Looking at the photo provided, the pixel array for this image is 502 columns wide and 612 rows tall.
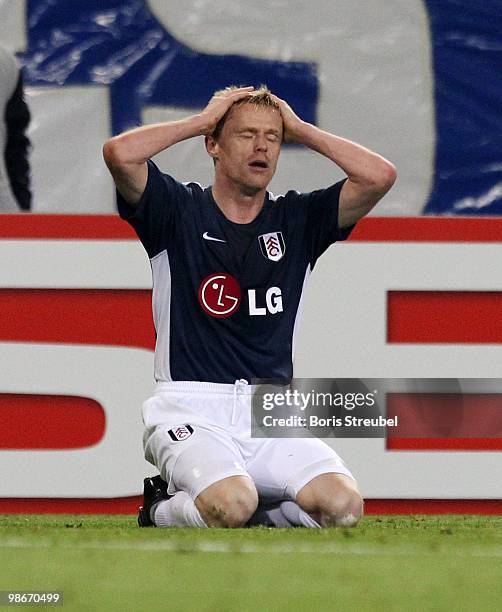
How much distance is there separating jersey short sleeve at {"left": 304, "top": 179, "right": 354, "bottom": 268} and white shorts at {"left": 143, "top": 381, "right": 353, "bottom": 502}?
53cm

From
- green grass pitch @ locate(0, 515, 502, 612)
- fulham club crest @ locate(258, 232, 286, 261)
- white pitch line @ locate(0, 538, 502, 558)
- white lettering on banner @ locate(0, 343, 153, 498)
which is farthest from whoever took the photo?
white lettering on banner @ locate(0, 343, 153, 498)

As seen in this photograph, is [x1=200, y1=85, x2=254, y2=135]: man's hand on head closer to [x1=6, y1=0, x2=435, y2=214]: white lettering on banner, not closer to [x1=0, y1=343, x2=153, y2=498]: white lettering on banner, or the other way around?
[x1=0, y1=343, x2=153, y2=498]: white lettering on banner

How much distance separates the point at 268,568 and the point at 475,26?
4.26 meters

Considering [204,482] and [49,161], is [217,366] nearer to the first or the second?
[204,482]

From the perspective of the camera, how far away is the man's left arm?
4.09m

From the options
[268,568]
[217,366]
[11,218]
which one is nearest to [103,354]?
[11,218]

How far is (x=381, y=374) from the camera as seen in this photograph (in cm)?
545

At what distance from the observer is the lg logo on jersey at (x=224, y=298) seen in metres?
4.04

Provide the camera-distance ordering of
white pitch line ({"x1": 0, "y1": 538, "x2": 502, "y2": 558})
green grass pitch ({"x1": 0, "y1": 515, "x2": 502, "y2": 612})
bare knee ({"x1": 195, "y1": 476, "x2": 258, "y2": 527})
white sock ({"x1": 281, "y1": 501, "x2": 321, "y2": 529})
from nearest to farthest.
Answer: green grass pitch ({"x1": 0, "y1": 515, "x2": 502, "y2": 612}) < white pitch line ({"x1": 0, "y1": 538, "x2": 502, "y2": 558}) < bare knee ({"x1": 195, "y1": 476, "x2": 258, "y2": 527}) < white sock ({"x1": 281, "y1": 501, "x2": 321, "y2": 529})

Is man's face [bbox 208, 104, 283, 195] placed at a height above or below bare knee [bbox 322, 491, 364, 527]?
above

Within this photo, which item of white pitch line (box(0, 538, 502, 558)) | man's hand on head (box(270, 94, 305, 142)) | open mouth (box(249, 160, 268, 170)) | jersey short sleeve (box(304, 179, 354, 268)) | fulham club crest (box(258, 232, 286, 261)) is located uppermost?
man's hand on head (box(270, 94, 305, 142))

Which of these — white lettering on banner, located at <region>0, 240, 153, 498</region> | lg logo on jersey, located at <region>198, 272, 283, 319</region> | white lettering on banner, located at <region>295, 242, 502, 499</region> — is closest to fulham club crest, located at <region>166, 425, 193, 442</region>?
lg logo on jersey, located at <region>198, 272, 283, 319</region>

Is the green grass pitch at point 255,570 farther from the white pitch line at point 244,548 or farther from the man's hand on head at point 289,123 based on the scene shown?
the man's hand on head at point 289,123

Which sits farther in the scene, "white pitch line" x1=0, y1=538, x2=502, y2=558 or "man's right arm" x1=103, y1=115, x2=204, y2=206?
"man's right arm" x1=103, y1=115, x2=204, y2=206
